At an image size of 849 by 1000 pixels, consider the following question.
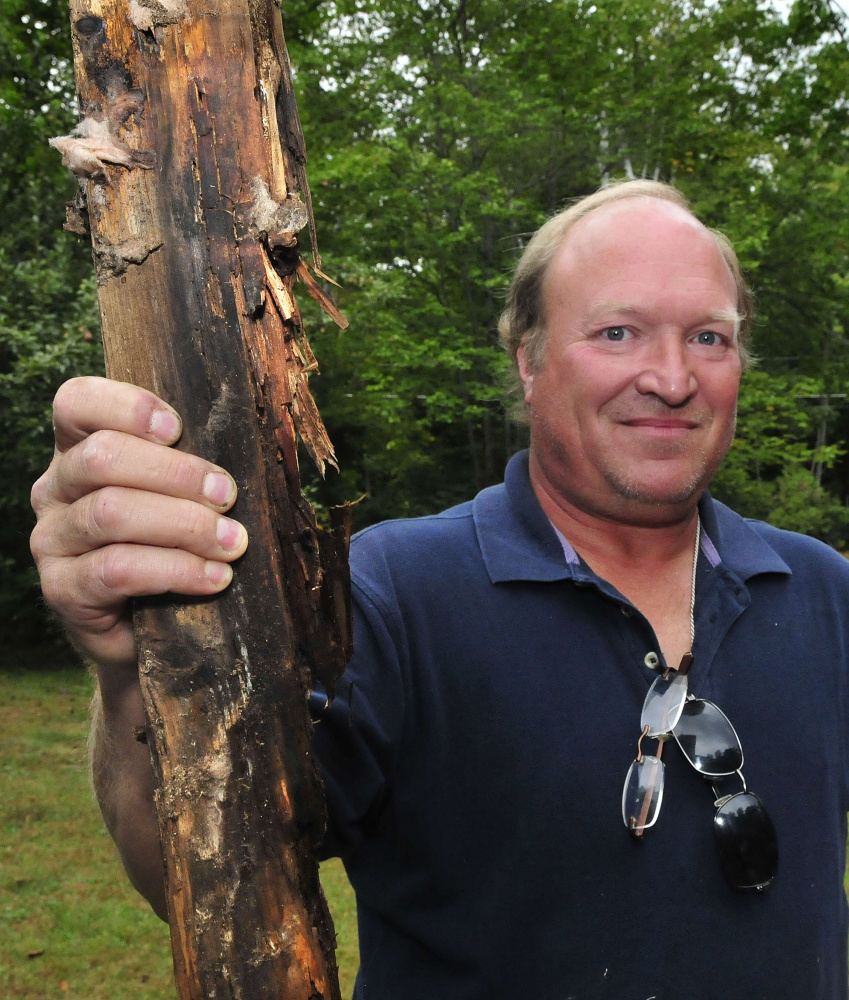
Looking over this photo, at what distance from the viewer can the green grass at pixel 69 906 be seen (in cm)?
505

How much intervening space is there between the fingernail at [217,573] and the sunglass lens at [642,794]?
98 centimetres

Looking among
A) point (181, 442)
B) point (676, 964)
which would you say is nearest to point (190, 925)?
point (181, 442)

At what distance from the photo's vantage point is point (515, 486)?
7.47ft

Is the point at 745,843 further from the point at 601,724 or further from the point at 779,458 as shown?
the point at 779,458

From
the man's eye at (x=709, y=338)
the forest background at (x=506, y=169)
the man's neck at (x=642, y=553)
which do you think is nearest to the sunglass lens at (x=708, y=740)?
the man's neck at (x=642, y=553)

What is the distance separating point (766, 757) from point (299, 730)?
1127mm

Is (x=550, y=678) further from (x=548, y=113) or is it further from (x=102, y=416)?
(x=548, y=113)

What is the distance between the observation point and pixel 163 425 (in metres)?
1.22

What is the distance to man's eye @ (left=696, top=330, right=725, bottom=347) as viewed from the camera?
2.18 meters

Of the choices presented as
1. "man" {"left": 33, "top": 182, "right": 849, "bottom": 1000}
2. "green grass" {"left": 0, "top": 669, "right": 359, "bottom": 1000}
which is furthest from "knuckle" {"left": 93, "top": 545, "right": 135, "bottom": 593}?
"green grass" {"left": 0, "top": 669, "right": 359, "bottom": 1000}

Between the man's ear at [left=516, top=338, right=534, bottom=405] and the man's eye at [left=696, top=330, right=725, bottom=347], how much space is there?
449 millimetres

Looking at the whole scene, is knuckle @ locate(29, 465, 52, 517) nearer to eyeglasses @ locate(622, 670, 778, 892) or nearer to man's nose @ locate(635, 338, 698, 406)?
eyeglasses @ locate(622, 670, 778, 892)

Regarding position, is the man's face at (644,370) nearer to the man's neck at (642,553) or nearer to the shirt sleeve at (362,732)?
the man's neck at (642,553)

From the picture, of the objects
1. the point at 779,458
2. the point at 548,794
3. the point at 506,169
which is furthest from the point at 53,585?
the point at 779,458
